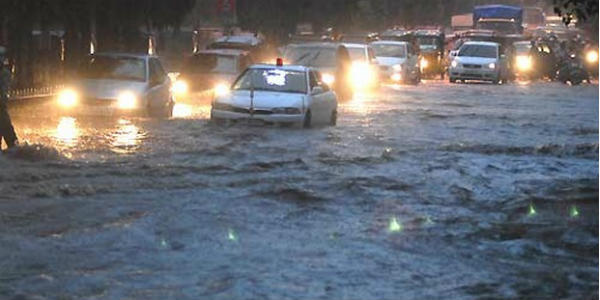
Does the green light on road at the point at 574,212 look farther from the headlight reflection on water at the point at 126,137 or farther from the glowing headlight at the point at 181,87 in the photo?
the glowing headlight at the point at 181,87

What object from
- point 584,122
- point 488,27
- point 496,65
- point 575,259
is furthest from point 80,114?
point 488,27

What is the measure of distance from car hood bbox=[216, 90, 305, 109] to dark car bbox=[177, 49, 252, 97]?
8603 millimetres

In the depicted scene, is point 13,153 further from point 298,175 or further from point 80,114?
point 80,114

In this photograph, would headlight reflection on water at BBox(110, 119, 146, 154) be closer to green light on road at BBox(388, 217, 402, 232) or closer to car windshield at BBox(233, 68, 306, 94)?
car windshield at BBox(233, 68, 306, 94)

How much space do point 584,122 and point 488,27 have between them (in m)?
45.5

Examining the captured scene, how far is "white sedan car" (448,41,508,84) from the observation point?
51.6 m

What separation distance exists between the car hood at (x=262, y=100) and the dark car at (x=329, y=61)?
1125cm

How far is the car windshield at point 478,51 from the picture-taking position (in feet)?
171

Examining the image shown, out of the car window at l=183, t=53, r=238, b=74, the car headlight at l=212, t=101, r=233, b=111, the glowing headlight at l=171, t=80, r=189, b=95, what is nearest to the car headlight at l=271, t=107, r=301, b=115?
the car headlight at l=212, t=101, r=233, b=111

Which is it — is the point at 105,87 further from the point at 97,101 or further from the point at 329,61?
the point at 329,61

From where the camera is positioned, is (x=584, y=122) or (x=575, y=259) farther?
(x=584, y=122)

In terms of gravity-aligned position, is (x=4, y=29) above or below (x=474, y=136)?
above

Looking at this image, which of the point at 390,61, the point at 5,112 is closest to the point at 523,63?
the point at 390,61

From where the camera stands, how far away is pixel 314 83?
982 inches
